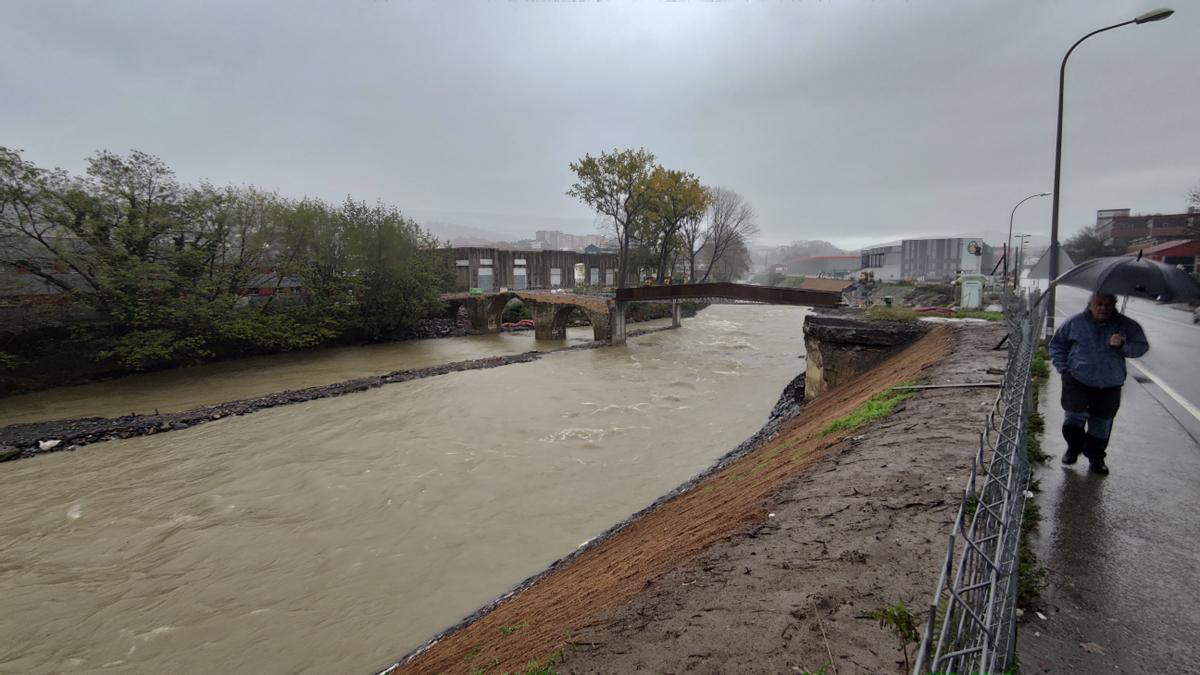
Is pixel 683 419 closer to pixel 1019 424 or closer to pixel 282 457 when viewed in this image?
pixel 282 457

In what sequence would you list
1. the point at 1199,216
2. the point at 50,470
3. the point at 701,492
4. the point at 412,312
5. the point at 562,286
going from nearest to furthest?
the point at 701,492
the point at 50,470
the point at 412,312
the point at 1199,216
the point at 562,286

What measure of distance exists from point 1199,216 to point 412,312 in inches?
2717

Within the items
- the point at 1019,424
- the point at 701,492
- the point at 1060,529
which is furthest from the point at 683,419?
the point at 1019,424

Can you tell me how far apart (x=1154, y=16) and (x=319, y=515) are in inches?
770

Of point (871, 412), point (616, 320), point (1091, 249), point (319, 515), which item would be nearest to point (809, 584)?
point (871, 412)

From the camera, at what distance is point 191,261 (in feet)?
83.4

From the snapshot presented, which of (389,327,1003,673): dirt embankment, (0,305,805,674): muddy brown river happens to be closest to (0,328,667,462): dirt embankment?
(0,305,805,674): muddy brown river

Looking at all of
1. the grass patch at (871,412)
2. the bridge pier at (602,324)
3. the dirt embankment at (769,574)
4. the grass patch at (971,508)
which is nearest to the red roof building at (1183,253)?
the bridge pier at (602,324)

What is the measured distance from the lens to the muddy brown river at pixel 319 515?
7066mm

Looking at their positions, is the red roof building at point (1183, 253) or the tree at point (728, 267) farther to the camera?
the tree at point (728, 267)

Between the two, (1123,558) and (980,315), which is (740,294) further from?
(1123,558)

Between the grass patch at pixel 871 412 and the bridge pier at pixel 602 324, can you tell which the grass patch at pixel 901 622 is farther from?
the bridge pier at pixel 602 324

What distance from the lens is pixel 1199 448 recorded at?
573 centimetres

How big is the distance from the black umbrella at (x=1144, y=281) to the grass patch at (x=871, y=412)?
3.25 m
